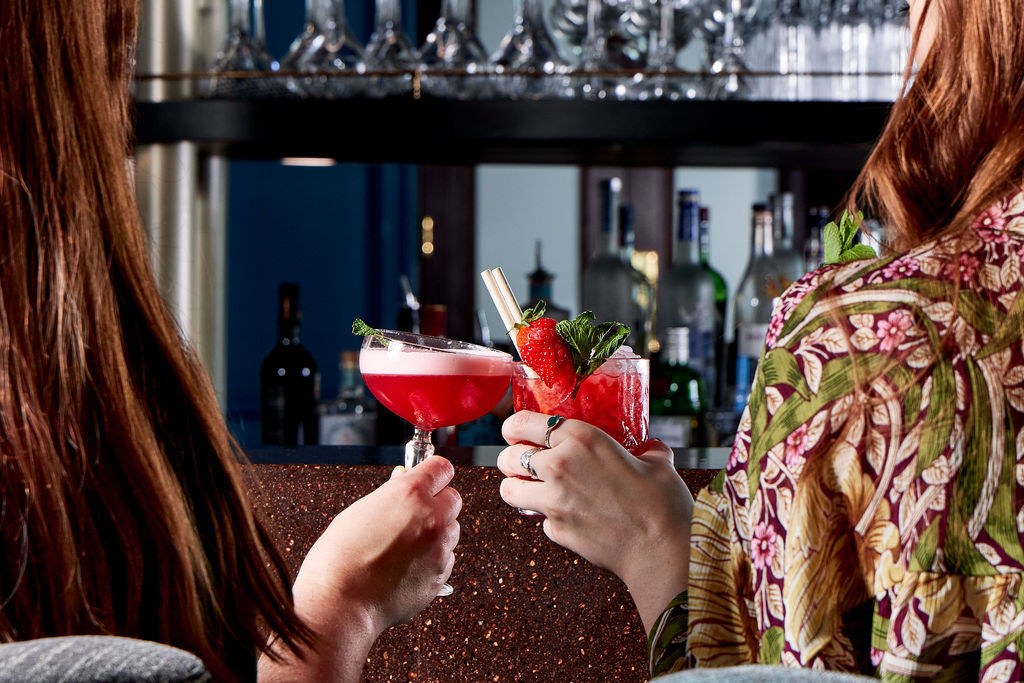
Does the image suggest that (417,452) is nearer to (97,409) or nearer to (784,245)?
(97,409)

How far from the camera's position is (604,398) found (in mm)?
987

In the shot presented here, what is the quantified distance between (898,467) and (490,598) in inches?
21.8

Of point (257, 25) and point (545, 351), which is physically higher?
point (257, 25)

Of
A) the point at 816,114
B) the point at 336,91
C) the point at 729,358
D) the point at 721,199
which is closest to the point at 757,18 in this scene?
the point at 816,114

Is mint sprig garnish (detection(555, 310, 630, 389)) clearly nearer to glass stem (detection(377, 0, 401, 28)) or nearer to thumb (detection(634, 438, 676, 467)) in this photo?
thumb (detection(634, 438, 676, 467))

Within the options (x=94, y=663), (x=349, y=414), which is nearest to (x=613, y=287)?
(x=349, y=414)

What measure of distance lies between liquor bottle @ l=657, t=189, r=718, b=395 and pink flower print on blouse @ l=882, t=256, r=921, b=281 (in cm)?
141

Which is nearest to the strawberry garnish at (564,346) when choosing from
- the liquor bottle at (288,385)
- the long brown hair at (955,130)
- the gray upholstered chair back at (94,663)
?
the long brown hair at (955,130)

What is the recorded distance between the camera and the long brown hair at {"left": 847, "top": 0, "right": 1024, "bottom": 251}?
0.72m

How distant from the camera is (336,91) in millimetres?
1902

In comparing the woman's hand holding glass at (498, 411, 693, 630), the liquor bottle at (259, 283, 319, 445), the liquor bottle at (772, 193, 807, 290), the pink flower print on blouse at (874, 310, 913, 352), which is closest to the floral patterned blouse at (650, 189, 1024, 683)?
the pink flower print on blouse at (874, 310, 913, 352)

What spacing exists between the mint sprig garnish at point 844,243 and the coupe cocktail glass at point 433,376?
31 centimetres

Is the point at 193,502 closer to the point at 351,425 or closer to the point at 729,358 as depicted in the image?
the point at 351,425

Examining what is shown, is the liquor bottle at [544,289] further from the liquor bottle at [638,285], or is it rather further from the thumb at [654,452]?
the thumb at [654,452]
